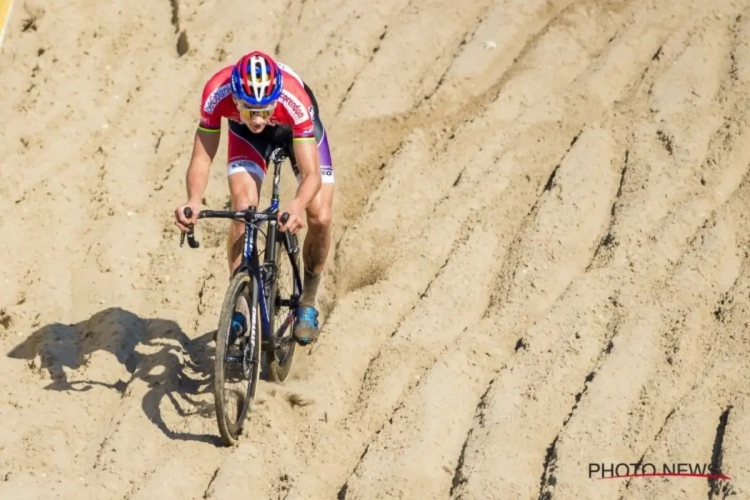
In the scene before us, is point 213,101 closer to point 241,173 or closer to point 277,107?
point 277,107

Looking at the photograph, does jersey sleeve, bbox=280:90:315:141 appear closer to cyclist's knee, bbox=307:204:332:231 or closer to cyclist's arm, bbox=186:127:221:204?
cyclist's arm, bbox=186:127:221:204

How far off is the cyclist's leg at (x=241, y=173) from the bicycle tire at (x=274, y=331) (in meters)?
0.27

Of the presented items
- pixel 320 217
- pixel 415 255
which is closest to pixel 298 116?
pixel 320 217

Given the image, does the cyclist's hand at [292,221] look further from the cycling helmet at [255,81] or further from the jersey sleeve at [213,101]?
the jersey sleeve at [213,101]

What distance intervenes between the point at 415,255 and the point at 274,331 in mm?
1466

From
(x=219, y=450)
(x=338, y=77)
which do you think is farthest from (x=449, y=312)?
(x=338, y=77)

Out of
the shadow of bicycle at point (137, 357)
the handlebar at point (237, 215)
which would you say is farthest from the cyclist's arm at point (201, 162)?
the shadow of bicycle at point (137, 357)

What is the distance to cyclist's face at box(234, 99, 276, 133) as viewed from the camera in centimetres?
704

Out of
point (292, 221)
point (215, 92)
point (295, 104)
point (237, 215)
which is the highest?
point (295, 104)

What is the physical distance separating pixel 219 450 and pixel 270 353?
0.70m

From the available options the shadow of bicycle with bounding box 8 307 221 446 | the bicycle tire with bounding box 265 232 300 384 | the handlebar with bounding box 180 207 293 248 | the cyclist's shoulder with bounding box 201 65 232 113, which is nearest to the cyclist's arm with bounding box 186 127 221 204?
the cyclist's shoulder with bounding box 201 65 232 113

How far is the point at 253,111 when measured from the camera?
278 inches

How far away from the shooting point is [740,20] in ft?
32.4

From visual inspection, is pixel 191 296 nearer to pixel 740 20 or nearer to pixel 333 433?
pixel 333 433
